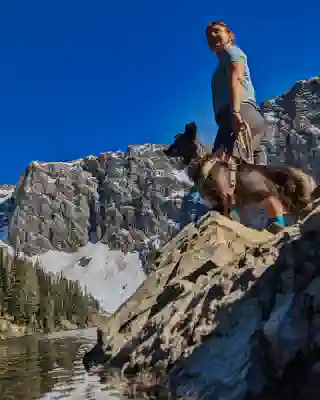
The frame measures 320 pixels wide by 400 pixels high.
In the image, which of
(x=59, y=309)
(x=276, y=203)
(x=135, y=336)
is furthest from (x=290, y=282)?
(x=59, y=309)

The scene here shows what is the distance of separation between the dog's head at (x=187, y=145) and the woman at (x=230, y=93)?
46cm

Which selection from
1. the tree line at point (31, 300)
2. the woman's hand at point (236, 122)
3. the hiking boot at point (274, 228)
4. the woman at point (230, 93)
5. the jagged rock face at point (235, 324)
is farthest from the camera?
the tree line at point (31, 300)

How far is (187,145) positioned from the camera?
1118 centimetres

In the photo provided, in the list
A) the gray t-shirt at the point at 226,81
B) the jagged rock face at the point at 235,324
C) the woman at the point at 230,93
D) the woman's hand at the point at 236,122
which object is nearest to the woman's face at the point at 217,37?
the woman at the point at 230,93

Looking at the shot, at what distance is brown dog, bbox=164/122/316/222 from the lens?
33.1 ft

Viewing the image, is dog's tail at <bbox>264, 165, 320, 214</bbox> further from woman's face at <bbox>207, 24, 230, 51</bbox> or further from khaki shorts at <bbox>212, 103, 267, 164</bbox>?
woman's face at <bbox>207, 24, 230, 51</bbox>

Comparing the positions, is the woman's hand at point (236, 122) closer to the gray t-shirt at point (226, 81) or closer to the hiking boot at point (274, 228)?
the gray t-shirt at point (226, 81)

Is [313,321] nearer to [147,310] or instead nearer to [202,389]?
[202,389]

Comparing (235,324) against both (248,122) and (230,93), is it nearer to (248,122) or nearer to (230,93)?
(248,122)

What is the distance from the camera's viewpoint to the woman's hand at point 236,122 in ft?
35.2

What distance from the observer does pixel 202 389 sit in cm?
530

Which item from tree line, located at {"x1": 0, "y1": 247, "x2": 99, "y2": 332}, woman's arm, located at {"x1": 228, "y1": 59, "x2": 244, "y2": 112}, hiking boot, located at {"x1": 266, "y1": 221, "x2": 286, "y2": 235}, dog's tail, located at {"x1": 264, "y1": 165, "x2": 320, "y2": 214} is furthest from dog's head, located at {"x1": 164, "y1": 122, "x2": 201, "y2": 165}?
tree line, located at {"x1": 0, "y1": 247, "x2": 99, "y2": 332}

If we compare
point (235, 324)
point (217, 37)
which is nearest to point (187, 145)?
point (217, 37)

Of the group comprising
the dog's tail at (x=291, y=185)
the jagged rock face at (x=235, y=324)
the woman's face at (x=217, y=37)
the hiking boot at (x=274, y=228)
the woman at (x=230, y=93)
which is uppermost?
the woman's face at (x=217, y=37)
